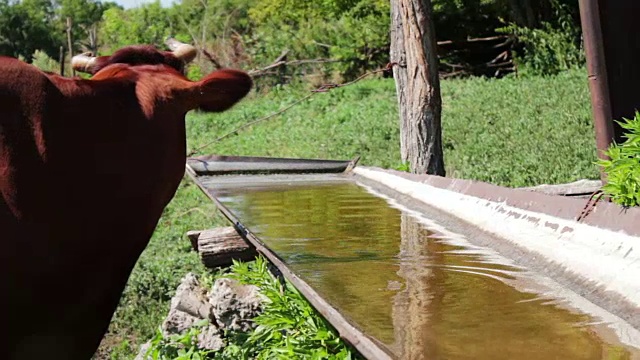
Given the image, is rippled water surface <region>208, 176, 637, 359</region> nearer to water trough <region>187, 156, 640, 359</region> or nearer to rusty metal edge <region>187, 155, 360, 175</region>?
water trough <region>187, 156, 640, 359</region>

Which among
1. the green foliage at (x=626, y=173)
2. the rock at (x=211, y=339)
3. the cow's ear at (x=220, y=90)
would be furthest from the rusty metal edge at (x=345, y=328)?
the rock at (x=211, y=339)

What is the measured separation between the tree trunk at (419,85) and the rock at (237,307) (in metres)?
3.52

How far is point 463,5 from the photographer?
A: 21.6 m

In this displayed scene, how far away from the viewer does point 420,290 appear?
395 centimetres

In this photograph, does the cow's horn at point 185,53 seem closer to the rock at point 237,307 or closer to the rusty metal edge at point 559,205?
the rusty metal edge at point 559,205

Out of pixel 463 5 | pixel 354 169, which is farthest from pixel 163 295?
pixel 463 5

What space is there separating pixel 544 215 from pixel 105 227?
2.06 meters

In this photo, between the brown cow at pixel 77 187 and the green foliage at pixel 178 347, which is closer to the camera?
the brown cow at pixel 77 187

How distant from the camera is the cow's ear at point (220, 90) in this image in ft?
12.3

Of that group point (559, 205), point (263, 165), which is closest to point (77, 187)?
point (559, 205)

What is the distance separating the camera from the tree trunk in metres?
8.96

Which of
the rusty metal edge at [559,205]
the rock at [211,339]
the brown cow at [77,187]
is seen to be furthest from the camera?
the rock at [211,339]

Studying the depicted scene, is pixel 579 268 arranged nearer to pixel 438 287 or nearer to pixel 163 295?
pixel 438 287

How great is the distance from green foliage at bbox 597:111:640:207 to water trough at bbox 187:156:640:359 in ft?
0.29
